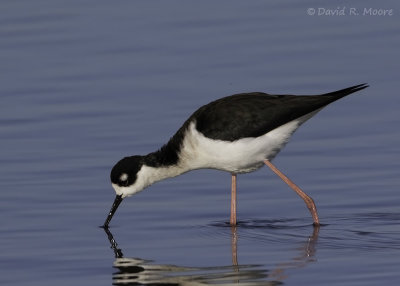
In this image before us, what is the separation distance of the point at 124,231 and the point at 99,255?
77cm

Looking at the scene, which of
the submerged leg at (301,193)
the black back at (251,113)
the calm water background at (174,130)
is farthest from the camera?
the black back at (251,113)

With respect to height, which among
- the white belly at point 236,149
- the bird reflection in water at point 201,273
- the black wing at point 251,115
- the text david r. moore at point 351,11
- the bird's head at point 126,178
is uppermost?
the text david r. moore at point 351,11

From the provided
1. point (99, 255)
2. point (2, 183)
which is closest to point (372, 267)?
point (99, 255)

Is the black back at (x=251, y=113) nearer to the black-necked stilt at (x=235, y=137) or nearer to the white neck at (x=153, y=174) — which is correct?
the black-necked stilt at (x=235, y=137)

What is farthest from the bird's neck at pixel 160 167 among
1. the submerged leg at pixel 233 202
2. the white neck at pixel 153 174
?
the submerged leg at pixel 233 202

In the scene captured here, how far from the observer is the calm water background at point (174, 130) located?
10305 mm

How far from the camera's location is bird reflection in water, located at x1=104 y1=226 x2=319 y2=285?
9.70 meters

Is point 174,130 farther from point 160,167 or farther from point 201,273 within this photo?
A: point 201,273

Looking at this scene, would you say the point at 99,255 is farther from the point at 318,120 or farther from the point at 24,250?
the point at 318,120

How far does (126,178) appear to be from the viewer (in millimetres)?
12055

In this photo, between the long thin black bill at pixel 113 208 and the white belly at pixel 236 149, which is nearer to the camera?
the long thin black bill at pixel 113 208

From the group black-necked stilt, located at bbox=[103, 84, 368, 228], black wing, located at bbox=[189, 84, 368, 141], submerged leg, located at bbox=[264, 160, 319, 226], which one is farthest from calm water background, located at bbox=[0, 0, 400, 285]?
black wing, located at bbox=[189, 84, 368, 141]

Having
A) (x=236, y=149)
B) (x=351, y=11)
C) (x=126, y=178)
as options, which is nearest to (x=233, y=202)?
(x=236, y=149)

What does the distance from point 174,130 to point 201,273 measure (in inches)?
155
